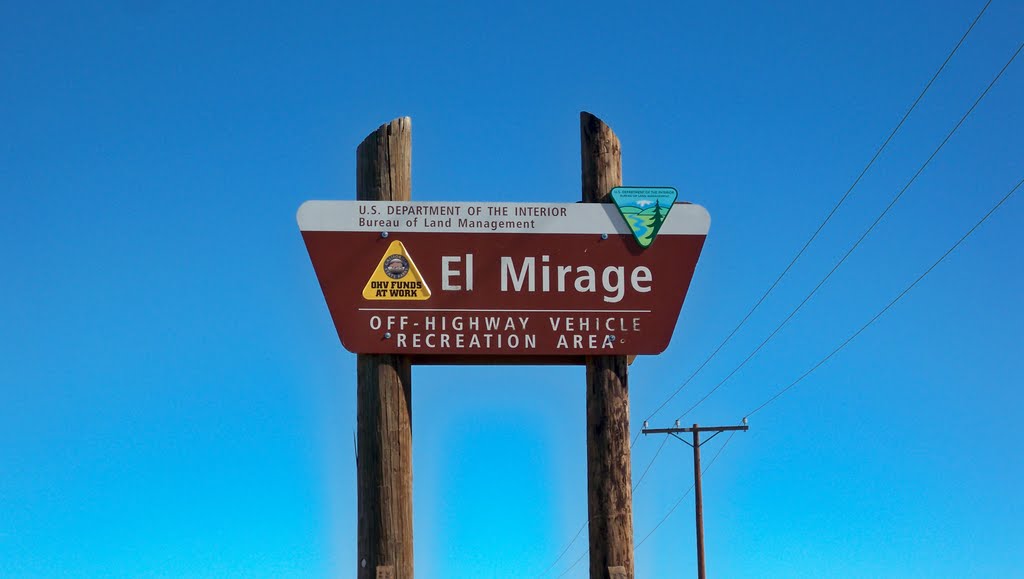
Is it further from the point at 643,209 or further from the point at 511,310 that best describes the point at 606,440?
the point at 643,209

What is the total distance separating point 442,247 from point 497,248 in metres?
0.33

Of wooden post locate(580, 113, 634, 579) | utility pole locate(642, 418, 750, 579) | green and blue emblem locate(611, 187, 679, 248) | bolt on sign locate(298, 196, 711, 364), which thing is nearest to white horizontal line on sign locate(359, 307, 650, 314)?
bolt on sign locate(298, 196, 711, 364)

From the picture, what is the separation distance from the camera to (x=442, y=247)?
27.7 feet

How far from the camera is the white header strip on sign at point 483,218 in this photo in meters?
8.44

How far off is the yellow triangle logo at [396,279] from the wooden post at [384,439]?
1.14 feet

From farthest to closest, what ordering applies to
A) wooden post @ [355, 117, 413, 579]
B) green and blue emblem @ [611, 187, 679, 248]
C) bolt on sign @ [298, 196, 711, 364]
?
green and blue emblem @ [611, 187, 679, 248] → bolt on sign @ [298, 196, 711, 364] → wooden post @ [355, 117, 413, 579]

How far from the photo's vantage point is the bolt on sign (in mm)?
8359

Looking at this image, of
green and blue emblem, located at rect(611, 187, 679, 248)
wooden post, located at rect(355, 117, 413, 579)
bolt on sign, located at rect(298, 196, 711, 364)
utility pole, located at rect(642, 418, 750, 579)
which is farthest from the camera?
utility pole, located at rect(642, 418, 750, 579)

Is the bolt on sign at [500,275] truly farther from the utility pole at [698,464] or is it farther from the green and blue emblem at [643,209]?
the utility pole at [698,464]

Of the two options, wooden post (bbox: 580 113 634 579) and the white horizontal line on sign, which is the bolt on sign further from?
wooden post (bbox: 580 113 634 579)

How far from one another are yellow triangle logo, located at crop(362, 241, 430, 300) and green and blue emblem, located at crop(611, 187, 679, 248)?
4.14ft

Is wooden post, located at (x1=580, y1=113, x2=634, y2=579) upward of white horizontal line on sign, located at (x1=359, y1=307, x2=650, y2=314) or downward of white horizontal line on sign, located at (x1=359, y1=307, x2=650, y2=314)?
downward

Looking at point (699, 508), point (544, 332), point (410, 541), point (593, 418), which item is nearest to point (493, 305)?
point (544, 332)

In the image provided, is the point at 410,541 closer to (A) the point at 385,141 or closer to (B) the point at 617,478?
(B) the point at 617,478
